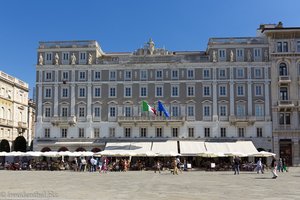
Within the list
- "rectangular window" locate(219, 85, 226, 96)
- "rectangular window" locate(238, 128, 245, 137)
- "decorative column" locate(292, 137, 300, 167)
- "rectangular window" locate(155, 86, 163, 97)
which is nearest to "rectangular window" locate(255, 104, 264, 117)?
"rectangular window" locate(238, 128, 245, 137)

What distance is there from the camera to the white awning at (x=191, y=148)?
51.1 meters

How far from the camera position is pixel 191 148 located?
52875mm

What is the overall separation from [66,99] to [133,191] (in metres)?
38.0

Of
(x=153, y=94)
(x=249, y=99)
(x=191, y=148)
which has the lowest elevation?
(x=191, y=148)

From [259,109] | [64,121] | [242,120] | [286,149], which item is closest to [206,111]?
[242,120]

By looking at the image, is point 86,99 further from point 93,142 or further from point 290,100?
point 290,100

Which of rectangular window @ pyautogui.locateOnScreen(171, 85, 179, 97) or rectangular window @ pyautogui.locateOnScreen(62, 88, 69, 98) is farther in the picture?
rectangular window @ pyautogui.locateOnScreen(62, 88, 69, 98)

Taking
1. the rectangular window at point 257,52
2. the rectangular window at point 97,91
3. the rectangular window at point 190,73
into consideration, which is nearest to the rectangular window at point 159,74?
the rectangular window at point 190,73

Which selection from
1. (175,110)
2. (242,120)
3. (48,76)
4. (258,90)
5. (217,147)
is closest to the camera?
(217,147)

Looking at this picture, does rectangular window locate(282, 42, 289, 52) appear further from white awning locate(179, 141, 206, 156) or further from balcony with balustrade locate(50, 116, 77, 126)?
balcony with balustrade locate(50, 116, 77, 126)

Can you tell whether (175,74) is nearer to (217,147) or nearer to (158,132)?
(158,132)

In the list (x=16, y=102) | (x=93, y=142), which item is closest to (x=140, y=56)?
(x=93, y=142)

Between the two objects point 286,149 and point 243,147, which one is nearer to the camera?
point 243,147

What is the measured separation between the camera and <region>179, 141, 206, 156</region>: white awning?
2011 inches
